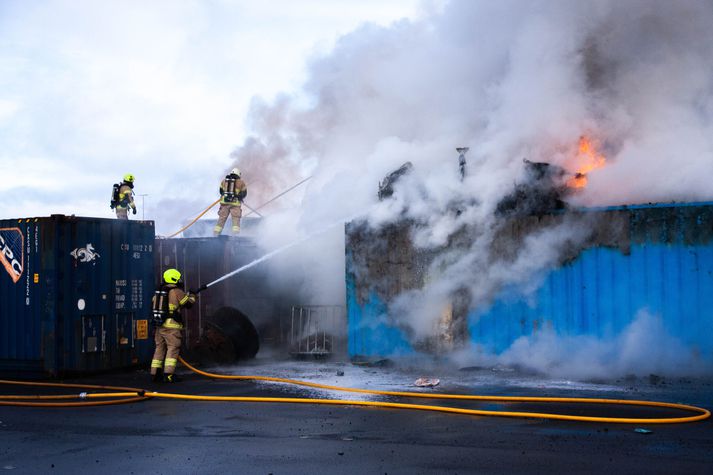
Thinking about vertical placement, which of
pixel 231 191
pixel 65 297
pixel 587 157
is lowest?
pixel 65 297

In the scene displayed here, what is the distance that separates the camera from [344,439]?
293 inches

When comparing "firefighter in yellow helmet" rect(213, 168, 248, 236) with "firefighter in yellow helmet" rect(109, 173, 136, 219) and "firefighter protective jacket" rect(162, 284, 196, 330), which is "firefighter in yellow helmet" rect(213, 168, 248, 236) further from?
"firefighter protective jacket" rect(162, 284, 196, 330)

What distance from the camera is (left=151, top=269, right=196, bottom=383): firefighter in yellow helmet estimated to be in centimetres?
1201

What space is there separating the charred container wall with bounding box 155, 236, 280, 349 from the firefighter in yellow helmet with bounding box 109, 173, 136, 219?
2605 millimetres

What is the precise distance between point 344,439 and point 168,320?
5545mm

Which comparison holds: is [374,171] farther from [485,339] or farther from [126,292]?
[126,292]

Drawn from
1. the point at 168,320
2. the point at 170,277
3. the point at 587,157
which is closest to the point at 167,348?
the point at 168,320

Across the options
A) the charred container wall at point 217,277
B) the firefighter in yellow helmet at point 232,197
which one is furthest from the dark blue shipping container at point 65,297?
the firefighter in yellow helmet at point 232,197

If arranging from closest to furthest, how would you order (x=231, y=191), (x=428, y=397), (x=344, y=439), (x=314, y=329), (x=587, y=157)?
1. (x=344, y=439)
2. (x=428, y=397)
3. (x=587, y=157)
4. (x=314, y=329)
5. (x=231, y=191)

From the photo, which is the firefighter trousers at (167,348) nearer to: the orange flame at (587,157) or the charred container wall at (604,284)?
the charred container wall at (604,284)

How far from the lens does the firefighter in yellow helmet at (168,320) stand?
12.0 m

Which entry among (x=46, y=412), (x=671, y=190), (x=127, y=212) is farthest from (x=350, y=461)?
(x=127, y=212)

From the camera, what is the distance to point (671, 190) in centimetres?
1357

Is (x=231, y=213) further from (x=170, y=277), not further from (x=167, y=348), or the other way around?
(x=167, y=348)
